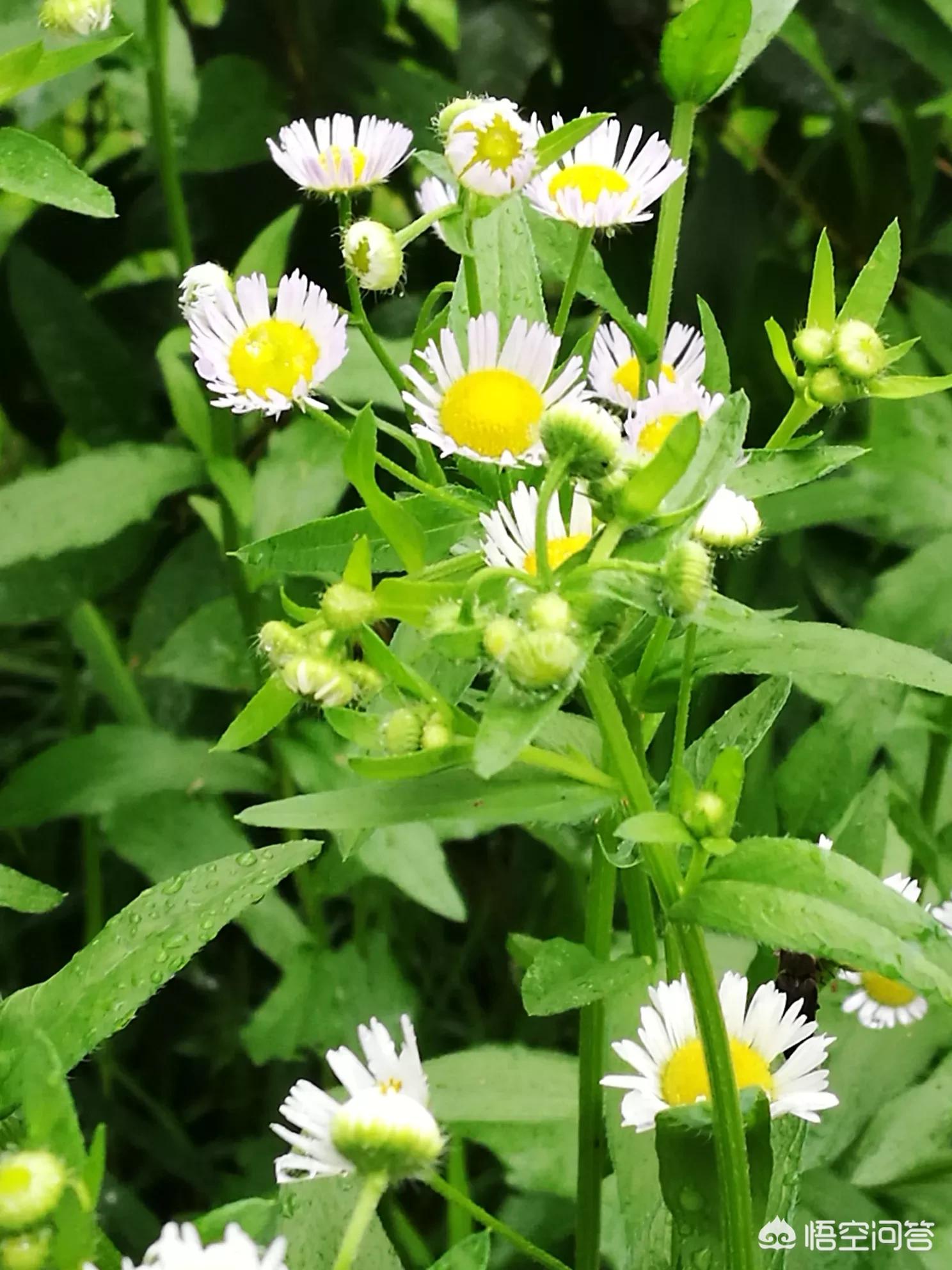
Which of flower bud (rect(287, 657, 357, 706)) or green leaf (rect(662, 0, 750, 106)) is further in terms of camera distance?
green leaf (rect(662, 0, 750, 106))

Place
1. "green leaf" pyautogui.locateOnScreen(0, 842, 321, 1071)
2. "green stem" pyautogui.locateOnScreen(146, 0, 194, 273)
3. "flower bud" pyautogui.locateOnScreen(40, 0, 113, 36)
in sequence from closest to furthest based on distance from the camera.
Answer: "green leaf" pyautogui.locateOnScreen(0, 842, 321, 1071), "flower bud" pyautogui.locateOnScreen(40, 0, 113, 36), "green stem" pyautogui.locateOnScreen(146, 0, 194, 273)

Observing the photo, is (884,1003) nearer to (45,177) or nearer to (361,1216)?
(361,1216)

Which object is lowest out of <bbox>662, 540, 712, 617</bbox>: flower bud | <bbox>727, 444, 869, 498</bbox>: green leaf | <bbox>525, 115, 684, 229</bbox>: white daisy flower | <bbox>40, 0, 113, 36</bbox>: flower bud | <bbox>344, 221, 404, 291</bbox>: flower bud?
<bbox>662, 540, 712, 617</bbox>: flower bud

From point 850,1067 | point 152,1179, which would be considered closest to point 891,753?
point 850,1067

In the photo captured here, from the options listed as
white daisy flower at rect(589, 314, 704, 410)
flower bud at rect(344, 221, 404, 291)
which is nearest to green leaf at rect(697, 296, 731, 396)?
white daisy flower at rect(589, 314, 704, 410)

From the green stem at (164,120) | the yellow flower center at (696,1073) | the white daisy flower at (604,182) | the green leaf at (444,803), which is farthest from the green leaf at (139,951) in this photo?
the green stem at (164,120)

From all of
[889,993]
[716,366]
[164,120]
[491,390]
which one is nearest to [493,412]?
[491,390]

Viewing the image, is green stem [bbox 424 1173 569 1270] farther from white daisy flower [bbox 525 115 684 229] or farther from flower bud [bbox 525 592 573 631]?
white daisy flower [bbox 525 115 684 229]
